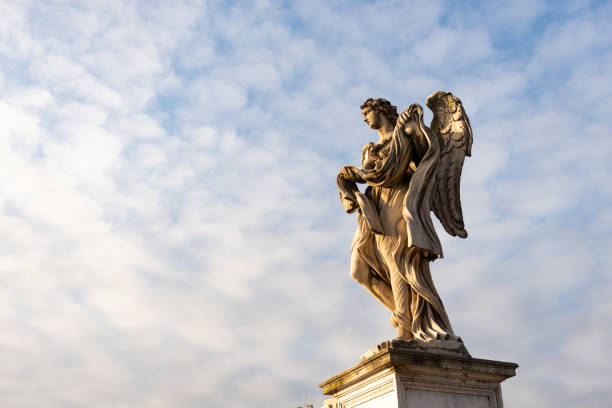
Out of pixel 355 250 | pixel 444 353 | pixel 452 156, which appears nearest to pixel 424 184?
pixel 452 156

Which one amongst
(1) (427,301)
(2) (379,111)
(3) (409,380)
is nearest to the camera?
(3) (409,380)

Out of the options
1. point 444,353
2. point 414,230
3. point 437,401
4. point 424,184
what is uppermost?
point 424,184

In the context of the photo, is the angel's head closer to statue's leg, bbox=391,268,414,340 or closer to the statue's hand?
the statue's hand

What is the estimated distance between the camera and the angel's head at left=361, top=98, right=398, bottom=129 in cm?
895

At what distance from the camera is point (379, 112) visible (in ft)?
29.4

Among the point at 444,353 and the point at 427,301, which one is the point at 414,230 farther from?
the point at 444,353

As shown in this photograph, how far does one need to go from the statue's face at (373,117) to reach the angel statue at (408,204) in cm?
19

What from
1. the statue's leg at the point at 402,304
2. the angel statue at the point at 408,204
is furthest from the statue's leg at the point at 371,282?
the statue's leg at the point at 402,304

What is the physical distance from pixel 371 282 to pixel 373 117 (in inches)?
87.4

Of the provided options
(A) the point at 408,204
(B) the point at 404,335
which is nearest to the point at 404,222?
(A) the point at 408,204

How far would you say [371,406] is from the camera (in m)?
7.31

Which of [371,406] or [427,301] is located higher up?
[427,301]

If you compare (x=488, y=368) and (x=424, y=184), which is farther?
(x=424, y=184)

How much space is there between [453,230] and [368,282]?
1.26 metres
